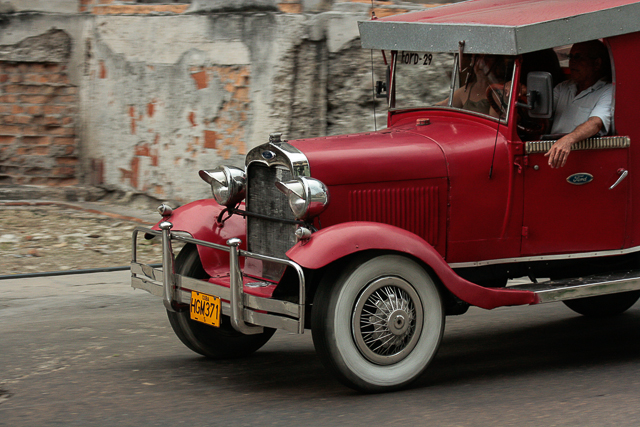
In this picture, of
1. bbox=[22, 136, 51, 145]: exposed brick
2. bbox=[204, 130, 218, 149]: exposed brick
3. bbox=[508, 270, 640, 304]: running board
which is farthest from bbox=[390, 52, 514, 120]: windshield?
bbox=[22, 136, 51, 145]: exposed brick

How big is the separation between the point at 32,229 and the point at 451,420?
21.1 feet

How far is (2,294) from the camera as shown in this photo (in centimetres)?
718

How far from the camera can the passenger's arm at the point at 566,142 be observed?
4.87 metres

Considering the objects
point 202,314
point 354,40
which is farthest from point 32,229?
point 202,314

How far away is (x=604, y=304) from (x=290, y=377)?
281 centimetres

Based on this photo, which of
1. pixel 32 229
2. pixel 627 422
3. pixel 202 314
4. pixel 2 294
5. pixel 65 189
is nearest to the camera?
pixel 627 422

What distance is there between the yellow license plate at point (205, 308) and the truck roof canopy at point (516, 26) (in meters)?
2.04

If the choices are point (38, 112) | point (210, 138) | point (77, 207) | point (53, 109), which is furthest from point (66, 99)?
point (210, 138)

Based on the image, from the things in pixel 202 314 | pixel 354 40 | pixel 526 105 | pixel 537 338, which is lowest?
pixel 537 338

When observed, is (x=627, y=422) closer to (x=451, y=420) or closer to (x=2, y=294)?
(x=451, y=420)

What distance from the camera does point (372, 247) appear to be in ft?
14.0

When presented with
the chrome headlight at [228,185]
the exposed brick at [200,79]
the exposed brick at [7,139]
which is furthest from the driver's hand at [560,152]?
the exposed brick at [7,139]

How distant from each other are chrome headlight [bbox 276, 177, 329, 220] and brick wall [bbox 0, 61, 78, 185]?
712cm

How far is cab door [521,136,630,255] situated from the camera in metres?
5.00
